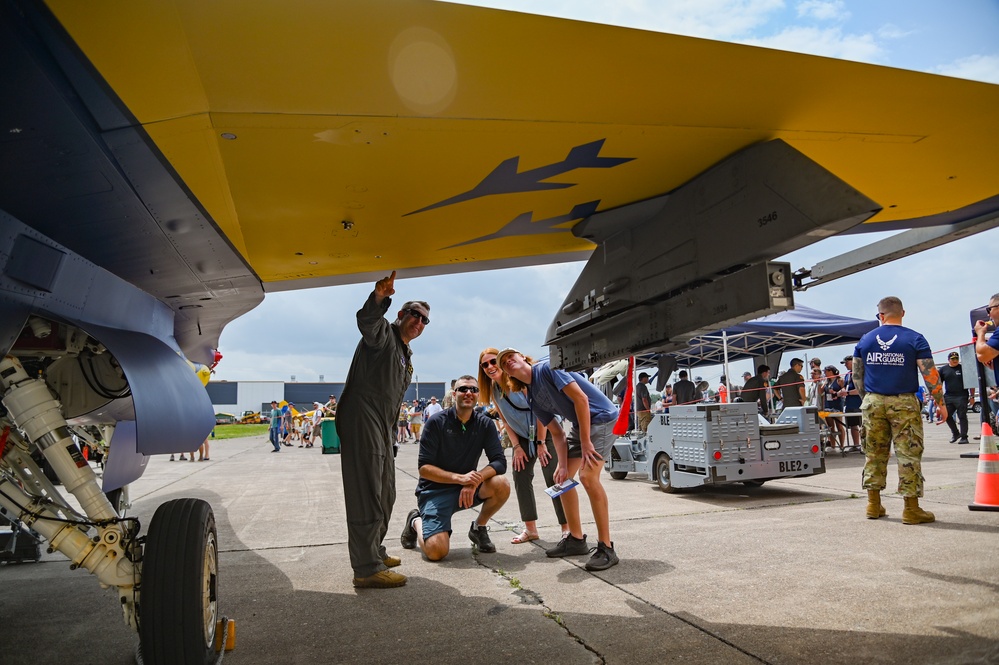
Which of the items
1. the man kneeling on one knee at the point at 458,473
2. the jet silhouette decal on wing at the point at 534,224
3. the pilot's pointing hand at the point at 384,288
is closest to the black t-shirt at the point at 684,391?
the man kneeling on one knee at the point at 458,473

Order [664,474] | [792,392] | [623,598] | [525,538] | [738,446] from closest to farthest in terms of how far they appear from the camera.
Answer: [623,598] < [525,538] < [738,446] < [664,474] < [792,392]

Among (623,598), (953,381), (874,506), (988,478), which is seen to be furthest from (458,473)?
(953,381)

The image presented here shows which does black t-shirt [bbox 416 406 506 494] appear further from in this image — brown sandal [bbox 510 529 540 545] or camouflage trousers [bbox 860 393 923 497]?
camouflage trousers [bbox 860 393 923 497]

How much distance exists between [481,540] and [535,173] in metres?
2.88

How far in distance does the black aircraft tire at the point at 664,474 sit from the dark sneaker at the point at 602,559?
3503mm

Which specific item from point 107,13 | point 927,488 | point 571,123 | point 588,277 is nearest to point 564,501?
point 588,277

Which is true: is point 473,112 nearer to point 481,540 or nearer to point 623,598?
point 623,598

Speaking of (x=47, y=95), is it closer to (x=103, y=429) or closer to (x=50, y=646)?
(x=50, y=646)

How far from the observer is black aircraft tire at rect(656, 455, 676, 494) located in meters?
7.21

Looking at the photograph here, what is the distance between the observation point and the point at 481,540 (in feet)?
14.8

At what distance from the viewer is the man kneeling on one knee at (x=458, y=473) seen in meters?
4.48

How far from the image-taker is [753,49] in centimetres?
197

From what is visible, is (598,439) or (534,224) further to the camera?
(598,439)

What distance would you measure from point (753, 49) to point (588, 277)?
6.24 ft
